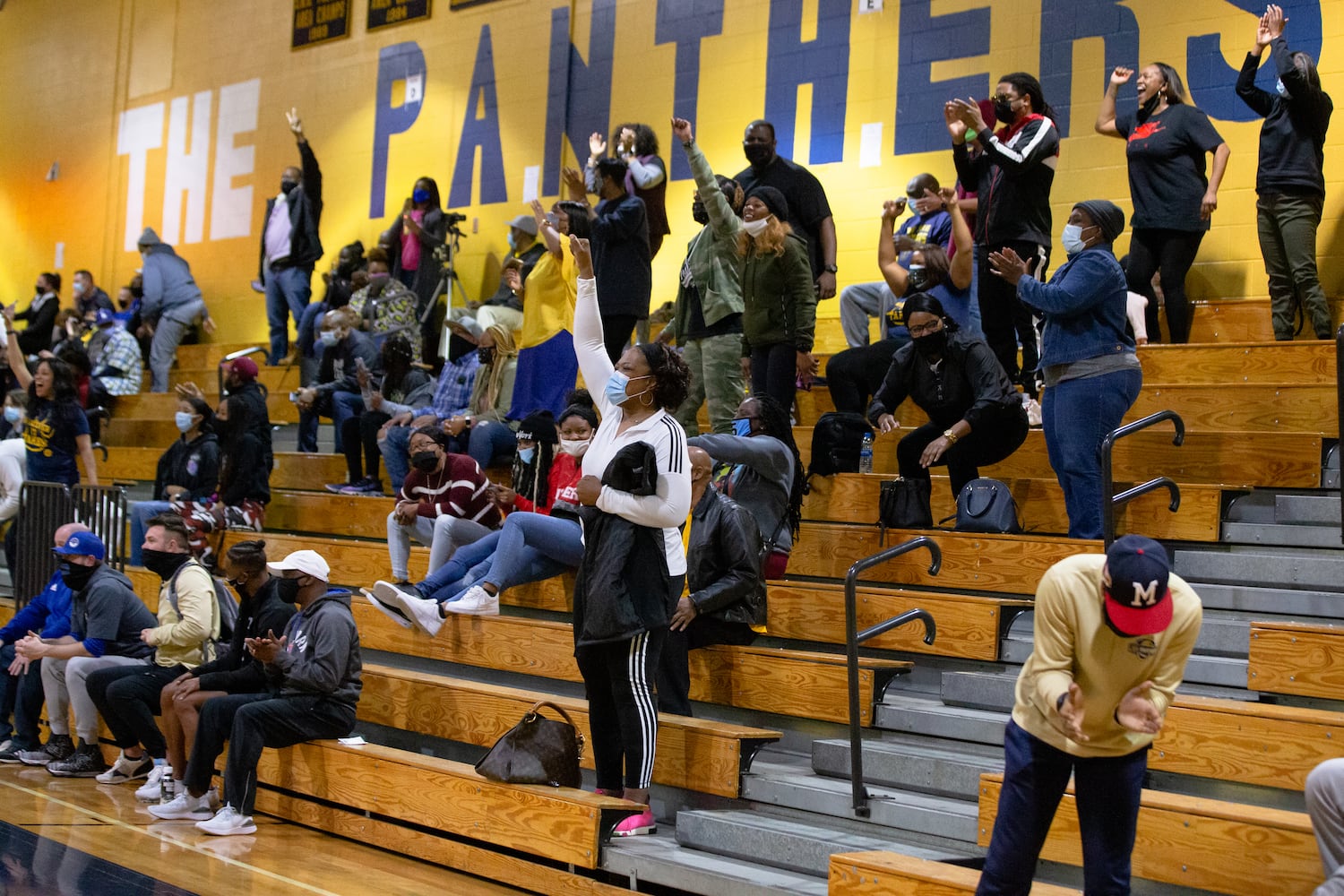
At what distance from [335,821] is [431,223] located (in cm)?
630

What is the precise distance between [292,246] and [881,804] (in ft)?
30.0

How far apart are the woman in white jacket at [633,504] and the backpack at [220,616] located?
2.39m

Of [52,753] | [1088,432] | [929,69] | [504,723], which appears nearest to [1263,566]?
[1088,432]

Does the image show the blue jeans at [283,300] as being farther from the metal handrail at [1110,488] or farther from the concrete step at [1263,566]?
the metal handrail at [1110,488]

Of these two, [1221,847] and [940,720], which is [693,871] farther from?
[1221,847]

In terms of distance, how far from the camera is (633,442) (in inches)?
178

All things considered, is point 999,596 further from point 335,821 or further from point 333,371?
point 333,371

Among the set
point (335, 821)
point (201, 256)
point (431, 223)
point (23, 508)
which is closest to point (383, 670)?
point (335, 821)

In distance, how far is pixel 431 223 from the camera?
439 inches

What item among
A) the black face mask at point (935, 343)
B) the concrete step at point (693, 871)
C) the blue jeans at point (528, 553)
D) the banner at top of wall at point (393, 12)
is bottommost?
the concrete step at point (693, 871)

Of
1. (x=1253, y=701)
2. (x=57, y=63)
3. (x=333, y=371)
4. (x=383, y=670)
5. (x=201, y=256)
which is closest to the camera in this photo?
(x=1253, y=701)

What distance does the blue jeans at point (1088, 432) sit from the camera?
17.7 ft

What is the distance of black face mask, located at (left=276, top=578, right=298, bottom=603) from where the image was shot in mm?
6090

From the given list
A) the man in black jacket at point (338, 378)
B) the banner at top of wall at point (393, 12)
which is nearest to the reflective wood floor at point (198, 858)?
the man in black jacket at point (338, 378)
